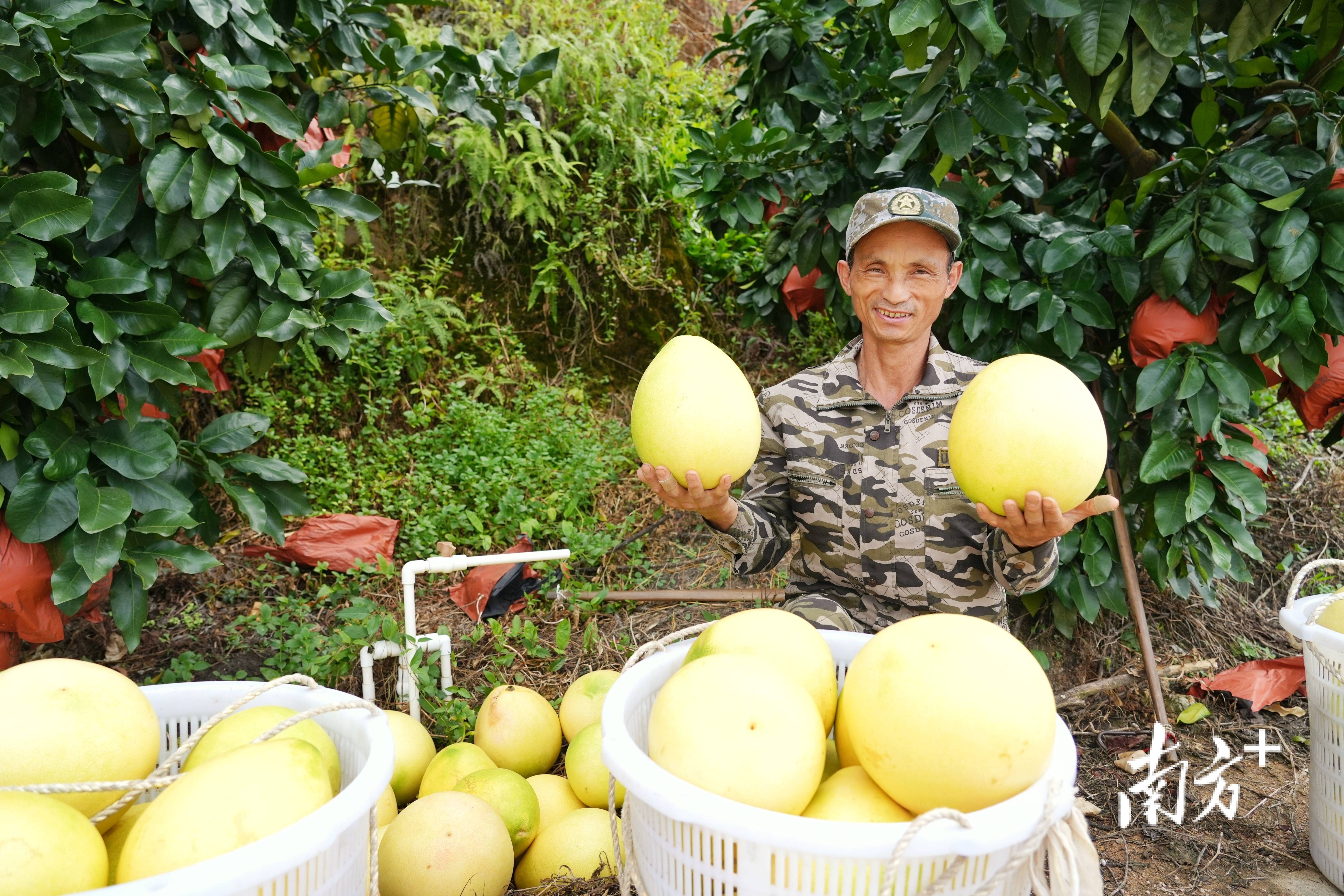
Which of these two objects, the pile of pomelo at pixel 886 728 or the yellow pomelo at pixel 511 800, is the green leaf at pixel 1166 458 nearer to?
the pile of pomelo at pixel 886 728

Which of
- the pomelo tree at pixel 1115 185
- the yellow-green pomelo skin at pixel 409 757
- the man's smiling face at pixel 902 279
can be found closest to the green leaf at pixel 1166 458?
the pomelo tree at pixel 1115 185

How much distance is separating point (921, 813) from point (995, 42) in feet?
5.20

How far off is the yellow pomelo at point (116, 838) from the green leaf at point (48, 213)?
1233 millimetres

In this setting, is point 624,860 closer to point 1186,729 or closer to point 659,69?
point 1186,729

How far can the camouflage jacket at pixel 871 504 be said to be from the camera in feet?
7.63

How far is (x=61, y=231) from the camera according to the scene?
1785 millimetres

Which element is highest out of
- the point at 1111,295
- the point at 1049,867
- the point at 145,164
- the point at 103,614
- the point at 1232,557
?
the point at 145,164

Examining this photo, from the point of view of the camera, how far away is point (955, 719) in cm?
104

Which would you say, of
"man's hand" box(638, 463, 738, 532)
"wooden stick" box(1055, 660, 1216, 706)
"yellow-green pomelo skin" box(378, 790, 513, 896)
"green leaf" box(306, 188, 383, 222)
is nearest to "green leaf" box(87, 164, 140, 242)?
"green leaf" box(306, 188, 383, 222)

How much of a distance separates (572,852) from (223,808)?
885 millimetres

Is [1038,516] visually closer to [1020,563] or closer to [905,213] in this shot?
[1020,563]

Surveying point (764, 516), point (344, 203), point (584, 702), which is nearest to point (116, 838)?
point (584, 702)

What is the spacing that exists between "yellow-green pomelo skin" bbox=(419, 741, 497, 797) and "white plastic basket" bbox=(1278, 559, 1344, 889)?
2.13 meters

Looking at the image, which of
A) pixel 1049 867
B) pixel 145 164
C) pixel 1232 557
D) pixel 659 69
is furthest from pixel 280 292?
pixel 659 69
